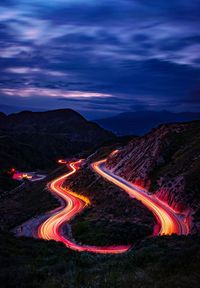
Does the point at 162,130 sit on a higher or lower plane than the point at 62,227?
higher

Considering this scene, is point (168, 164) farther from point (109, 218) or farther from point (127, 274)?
point (127, 274)

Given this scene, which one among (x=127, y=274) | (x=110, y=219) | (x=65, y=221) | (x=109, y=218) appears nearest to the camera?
(x=127, y=274)

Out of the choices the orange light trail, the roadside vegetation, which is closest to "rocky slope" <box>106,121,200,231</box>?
the orange light trail

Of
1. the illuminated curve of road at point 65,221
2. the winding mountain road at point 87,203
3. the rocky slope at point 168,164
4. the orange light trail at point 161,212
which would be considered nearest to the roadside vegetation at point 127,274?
the illuminated curve of road at point 65,221

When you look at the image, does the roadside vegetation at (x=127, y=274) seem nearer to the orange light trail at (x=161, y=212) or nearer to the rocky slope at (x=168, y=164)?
the orange light trail at (x=161, y=212)

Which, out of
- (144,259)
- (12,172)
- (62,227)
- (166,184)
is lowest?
(12,172)

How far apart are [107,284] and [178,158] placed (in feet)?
196

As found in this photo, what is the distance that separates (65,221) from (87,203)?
13627 millimetres

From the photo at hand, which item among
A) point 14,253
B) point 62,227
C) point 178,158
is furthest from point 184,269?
point 178,158

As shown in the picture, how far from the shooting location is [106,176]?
281 ft

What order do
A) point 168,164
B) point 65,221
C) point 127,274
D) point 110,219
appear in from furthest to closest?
1. point 168,164
2. point 65,221
3. point 110,219
4. point 127,274

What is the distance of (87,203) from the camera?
7106 centimetres

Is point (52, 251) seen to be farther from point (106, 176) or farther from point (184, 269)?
point (106, 176)

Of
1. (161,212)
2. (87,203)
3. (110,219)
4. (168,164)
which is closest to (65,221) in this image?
(110,219)
